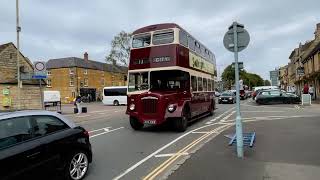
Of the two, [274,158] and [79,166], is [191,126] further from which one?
[79,166]

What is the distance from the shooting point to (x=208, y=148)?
36.6 ft

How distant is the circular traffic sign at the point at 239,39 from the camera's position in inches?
380

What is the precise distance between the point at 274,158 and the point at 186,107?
720 centimetres

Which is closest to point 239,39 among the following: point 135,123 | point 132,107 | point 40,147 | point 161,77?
point 40,147

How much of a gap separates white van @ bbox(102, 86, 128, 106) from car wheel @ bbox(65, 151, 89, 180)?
45028mm

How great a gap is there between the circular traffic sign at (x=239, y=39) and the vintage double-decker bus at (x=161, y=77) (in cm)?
552

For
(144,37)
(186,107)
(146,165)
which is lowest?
(146,165)

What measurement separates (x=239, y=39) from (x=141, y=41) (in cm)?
736

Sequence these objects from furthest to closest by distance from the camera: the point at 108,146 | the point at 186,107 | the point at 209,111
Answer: the point at 209,111 → the point at 186,107 → the point at 108,146

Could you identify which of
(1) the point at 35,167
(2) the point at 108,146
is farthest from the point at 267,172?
(2) the point at 108,146

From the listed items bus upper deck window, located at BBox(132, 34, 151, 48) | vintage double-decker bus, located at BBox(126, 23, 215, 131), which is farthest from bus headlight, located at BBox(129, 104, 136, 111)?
bus upper deck window, located at BBox(132, 34, 151, 48)

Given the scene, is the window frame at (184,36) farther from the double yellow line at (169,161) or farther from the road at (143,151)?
the double yellow line at (169,161)

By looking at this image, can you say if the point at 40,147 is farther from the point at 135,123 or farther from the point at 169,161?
the point at 135,123

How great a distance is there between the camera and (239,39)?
9.73 metres
